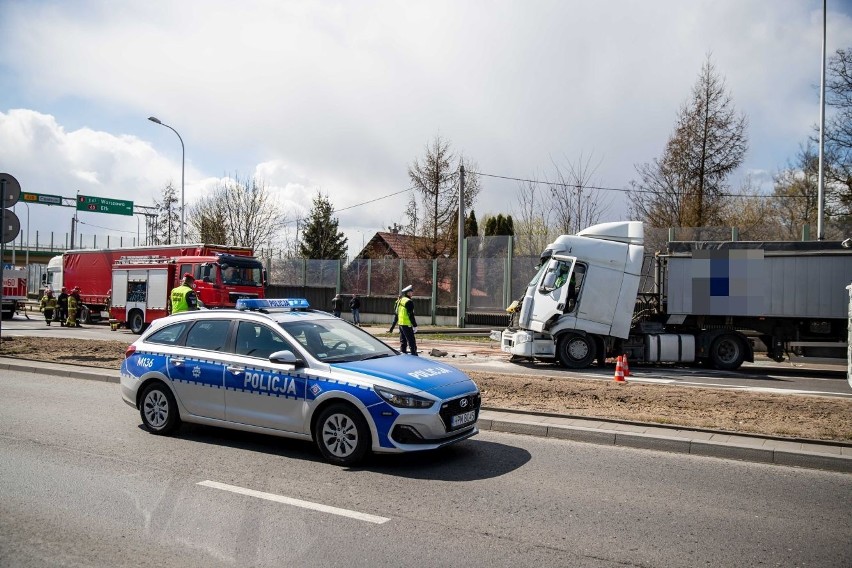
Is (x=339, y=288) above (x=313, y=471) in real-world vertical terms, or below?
above

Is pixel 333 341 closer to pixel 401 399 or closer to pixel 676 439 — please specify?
pixel 401 399

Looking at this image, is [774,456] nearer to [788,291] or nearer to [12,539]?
[12,539]

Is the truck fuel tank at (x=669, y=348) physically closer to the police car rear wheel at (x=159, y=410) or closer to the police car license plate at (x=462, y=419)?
the police car license plate at (x=462, y=419)

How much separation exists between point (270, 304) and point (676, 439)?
5.07 meters

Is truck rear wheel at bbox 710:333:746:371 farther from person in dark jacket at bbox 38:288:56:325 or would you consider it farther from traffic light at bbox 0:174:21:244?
person in dark jacket at bbox 38:288:56:325

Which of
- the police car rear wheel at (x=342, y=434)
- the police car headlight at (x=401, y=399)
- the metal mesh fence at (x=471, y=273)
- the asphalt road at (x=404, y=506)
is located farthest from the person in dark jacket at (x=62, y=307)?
the police car headlight at (x=401, y=399)

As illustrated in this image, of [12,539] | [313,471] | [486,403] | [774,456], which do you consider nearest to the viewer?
[12,539]

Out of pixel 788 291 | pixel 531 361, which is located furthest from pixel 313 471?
pixel 788 291

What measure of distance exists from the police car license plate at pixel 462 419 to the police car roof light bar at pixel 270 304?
2503 millimetres

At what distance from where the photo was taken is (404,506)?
553 centimetres

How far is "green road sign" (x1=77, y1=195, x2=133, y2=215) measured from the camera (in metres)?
49.1

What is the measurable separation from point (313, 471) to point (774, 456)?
16.1 ft

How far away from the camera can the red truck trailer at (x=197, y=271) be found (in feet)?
77.9

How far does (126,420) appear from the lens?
29.1 ft
